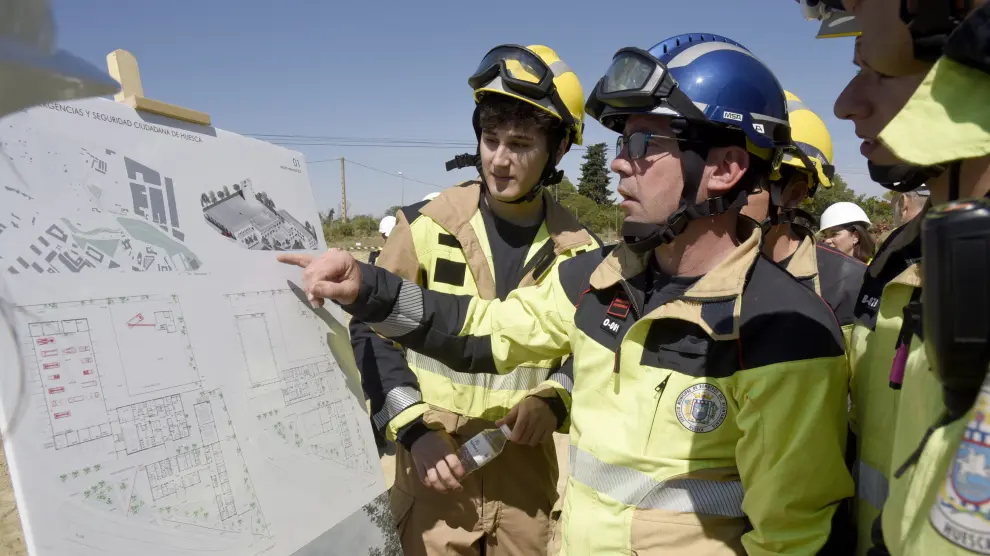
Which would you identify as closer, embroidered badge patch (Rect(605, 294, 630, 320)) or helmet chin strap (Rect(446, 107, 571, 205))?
embroidered badge patch (Rect(605, 294, 630, 320))

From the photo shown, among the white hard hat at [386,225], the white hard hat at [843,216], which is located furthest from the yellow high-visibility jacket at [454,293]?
the white hard hat at [386,225]

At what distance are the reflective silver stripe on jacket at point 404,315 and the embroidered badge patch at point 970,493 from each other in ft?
5.65

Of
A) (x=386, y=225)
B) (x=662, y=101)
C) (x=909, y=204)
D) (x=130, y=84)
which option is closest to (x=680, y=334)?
(x=662, y=101)

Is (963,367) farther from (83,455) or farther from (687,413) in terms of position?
(83,455)

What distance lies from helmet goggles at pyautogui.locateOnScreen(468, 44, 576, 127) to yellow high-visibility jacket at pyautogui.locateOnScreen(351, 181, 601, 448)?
1.85 feet

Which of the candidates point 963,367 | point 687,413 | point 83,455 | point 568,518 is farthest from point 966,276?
point 83,455

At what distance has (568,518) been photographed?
1.97 meters

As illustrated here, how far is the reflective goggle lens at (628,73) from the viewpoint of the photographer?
203 cm

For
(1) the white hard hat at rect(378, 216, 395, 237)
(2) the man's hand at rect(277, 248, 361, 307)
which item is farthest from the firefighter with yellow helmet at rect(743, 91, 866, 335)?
(1) the white hard hat at rect(378, 216, 395, 237)

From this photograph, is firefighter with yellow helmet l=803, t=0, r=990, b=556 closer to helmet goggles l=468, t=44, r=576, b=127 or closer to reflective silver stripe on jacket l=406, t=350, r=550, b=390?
reflective silver stripe on jacket l=406, t=350, r=550, b=390

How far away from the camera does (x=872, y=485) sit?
1.65 meters

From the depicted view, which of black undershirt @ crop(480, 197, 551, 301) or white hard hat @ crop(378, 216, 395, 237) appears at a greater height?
white hard hat @ crop(378, 216, 395, 237)

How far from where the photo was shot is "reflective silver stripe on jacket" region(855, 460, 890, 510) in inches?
63.4

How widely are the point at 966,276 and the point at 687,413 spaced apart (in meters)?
1.04
